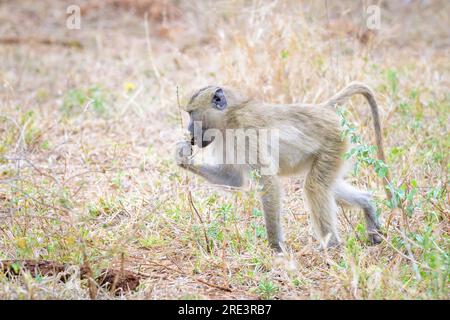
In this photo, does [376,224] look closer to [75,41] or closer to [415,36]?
[415,36]

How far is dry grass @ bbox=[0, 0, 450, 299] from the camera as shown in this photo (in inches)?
144

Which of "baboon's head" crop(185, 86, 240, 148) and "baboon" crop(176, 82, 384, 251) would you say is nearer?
"baboon" crop(176, 82, 384, 251)

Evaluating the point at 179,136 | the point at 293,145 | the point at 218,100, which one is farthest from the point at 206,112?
the point at 179,136

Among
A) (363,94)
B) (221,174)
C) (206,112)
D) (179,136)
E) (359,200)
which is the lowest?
(359,200)

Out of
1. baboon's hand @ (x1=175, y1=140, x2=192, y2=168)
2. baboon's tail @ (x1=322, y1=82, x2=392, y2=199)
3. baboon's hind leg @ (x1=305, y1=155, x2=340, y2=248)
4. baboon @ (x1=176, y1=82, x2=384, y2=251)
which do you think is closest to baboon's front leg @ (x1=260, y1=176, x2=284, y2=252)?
baboon @ (x1=176, y1=82, x2=384, y2=251)

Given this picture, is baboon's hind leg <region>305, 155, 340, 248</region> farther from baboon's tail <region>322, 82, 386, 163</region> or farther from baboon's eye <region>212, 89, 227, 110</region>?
baboon's eye <region>212, 89, 227, 110</region>

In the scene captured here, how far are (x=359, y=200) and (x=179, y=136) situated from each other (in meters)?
2.12

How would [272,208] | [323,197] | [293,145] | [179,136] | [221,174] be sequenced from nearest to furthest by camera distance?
[272,208] < [323,197] < [293,145] < [221,174] < [179,136]

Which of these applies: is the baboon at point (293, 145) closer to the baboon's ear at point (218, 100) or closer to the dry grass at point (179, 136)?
the baboon's ear at point (218, 100)

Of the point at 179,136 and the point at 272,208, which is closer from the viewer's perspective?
the point at 272,208

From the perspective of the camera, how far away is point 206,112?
4555 mm

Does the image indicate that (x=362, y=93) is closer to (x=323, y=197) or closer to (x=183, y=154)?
(x=323, y=197)

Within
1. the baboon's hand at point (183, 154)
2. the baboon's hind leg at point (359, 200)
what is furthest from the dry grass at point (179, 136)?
the baboon's hand at point (183, 154)
